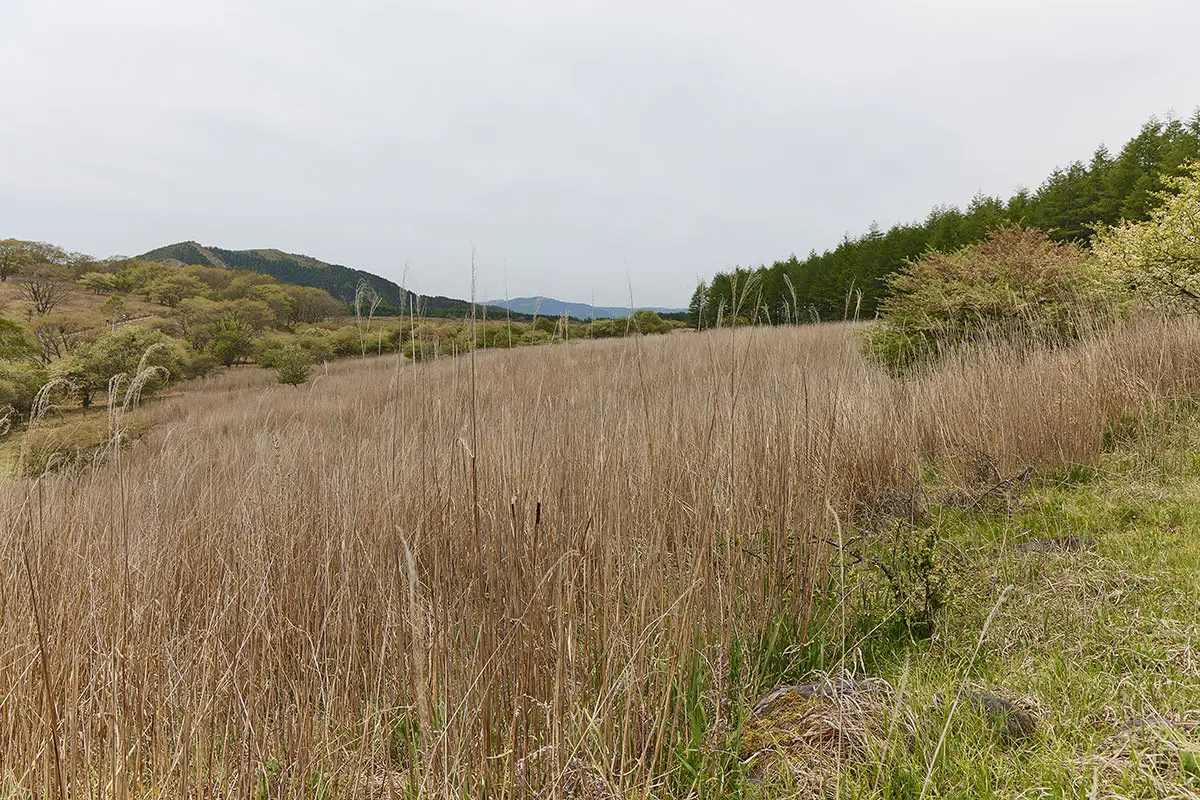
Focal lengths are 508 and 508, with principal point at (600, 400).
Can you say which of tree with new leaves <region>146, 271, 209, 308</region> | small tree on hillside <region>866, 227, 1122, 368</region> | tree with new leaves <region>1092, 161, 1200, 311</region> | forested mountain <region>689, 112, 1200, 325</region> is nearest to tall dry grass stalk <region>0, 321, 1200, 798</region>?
small tree on hillside <region>866, 227, 1122, 368</region>

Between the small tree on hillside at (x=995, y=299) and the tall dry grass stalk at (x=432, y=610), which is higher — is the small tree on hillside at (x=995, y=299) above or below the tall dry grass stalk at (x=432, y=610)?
above

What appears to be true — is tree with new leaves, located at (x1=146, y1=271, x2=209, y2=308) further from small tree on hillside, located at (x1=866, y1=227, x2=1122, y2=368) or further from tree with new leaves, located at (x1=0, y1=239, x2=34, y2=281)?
small tree on hillside, located at (x1=866, y1=227, x2=1122, y2=368)

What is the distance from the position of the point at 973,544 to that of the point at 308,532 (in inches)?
136

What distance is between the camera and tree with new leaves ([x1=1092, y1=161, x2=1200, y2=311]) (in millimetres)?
6285

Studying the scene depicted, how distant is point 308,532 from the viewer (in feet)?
8.20

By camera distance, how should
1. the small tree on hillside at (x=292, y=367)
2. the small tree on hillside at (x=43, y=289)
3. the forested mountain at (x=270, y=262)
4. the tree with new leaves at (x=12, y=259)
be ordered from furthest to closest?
the forested mountain at (x=270, y=262) → the tree with new leaves at (x=12, y=259) → the small tree on hillside at (x=43, y=289) → the small tree on hillside at (x=292, y=367)

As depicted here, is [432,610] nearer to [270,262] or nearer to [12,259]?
[12,259]

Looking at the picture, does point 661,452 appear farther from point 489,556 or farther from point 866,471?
point 866,471

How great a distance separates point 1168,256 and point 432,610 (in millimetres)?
9871

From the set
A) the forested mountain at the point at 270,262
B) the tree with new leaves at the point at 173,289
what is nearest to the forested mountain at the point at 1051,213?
the tree with new leaves at the point at 173,289

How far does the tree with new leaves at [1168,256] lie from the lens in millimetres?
6285

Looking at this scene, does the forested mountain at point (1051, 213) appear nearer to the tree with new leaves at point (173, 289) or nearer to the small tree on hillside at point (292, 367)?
the small tree on hillside at point (292, 367)

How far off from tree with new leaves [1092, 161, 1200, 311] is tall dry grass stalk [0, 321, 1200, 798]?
16.7 feet

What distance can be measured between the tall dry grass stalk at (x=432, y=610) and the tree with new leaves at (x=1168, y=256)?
5.09 m
